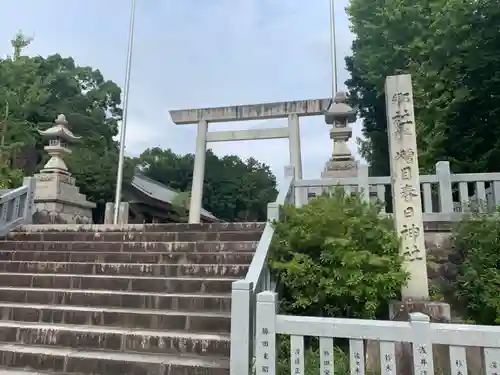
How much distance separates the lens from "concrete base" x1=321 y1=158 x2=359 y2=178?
7.40m

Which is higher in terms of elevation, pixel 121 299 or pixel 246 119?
pixel 246 119

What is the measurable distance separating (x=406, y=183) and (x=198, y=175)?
6.21 metres

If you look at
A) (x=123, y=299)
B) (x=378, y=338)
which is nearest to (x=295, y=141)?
(x=123, y=299)

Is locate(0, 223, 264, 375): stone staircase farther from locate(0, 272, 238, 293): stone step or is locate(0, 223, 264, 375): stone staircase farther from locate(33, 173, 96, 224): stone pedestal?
locate(33, 173, 96, 224): stone pedestal

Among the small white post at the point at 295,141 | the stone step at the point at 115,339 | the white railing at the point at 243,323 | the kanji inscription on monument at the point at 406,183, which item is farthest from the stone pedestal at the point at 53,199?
the kanji inscription on monument at the point at 406,183

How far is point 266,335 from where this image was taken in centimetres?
273

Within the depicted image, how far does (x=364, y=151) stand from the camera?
63.0 feet

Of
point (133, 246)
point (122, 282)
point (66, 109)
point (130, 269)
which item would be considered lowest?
point (122, 282)

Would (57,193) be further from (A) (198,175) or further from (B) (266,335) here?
(B) (266,335)

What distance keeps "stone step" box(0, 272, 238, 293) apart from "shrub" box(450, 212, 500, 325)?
2.67 meters

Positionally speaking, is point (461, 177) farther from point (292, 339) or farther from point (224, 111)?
point (224, 111)

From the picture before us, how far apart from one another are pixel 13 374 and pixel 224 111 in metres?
7.26

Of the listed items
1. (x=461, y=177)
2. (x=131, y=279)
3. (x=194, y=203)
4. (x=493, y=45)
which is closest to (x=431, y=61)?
(x=493, y=45)

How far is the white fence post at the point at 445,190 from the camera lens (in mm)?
5629
